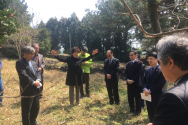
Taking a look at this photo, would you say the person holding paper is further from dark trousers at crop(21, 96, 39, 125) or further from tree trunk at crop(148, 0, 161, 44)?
dark trousers at crop(21, 96, 39, 125)

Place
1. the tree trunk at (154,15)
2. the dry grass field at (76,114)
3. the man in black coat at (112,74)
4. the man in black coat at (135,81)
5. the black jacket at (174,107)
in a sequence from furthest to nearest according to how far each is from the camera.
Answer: the tree trunk at (154,15) → the man in black coat at (112,74) → the man in black coat at (135,81) → the dry grass field at (76,114) → the black jacket at (174,107)

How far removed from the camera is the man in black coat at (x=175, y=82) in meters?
0.73

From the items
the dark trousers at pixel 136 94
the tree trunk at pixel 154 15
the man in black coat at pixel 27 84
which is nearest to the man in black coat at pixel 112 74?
the dark trousers at pixel 136 94

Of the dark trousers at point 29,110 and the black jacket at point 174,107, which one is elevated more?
the black jacket at point 174,107

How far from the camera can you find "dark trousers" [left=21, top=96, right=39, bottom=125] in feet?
7.97

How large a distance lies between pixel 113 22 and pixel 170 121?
13.4 metres

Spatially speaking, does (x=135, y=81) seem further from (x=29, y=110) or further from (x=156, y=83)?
(x=29, y=110)

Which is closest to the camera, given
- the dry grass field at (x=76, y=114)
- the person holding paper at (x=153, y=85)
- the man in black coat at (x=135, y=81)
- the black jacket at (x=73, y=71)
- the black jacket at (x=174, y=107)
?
the black jacket at (x=174, y=107)

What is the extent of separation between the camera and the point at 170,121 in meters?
0.76

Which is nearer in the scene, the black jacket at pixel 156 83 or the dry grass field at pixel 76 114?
the black jacket at pixel 156 83

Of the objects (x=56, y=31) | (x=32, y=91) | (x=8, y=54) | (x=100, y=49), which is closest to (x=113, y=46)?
(x=100, y=49)

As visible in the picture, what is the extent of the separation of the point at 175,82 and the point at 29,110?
8.68 ft

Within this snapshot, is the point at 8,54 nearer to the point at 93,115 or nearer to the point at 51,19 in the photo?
the point at 93,115

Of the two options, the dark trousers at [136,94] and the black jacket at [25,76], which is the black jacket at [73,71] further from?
the dark trousers at [136,94]
